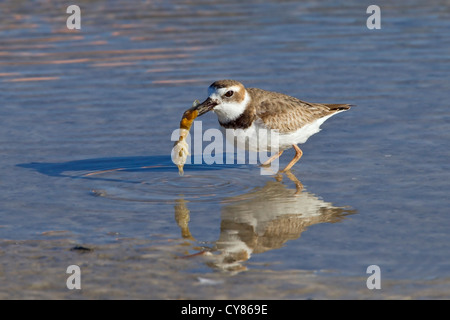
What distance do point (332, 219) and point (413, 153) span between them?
2615 millimetres

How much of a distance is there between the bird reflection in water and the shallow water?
1.3 inches

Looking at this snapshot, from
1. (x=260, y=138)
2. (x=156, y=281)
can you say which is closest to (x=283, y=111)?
(x=260, y=138)

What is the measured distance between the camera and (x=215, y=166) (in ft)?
36.9

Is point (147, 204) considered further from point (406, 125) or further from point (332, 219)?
point (406, 125)

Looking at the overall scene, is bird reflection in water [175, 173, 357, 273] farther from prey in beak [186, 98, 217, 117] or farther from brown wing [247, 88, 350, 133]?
prey in beak [186, 98, 217, 117]

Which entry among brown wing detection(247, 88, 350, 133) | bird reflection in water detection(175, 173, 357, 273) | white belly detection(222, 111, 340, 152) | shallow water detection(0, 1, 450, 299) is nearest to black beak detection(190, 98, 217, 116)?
white belly detection(222, 111, 340, 152)

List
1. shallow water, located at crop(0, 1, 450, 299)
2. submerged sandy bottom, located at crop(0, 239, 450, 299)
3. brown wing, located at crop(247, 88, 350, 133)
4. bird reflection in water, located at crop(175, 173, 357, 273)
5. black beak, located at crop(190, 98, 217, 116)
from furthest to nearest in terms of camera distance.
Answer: brown wing, located at crop(247, 88, 350, 133)
black beak, located at crop(190, 98, 217, 116)
bird reflection in water, located at crop(175, 173, 357, 273)
shallow water, located at crop(0, 1, 450, 299)
submerged sandy bottom, located at crop(0, 239, 450, 299)

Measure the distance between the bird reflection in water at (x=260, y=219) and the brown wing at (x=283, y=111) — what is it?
3.09 ft

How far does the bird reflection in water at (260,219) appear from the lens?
8.24 meters

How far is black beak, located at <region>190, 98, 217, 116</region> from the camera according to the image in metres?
10.6

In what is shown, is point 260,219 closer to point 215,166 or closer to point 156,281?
point 156,281

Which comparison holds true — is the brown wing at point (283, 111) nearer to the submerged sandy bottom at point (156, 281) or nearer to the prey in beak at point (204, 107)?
the prey in beak at point (204, 107)

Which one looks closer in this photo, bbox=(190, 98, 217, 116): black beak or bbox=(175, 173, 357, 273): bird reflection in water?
bbox=(175, 173, 357, 273): bird reflection in water

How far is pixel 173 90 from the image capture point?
1442 cm
